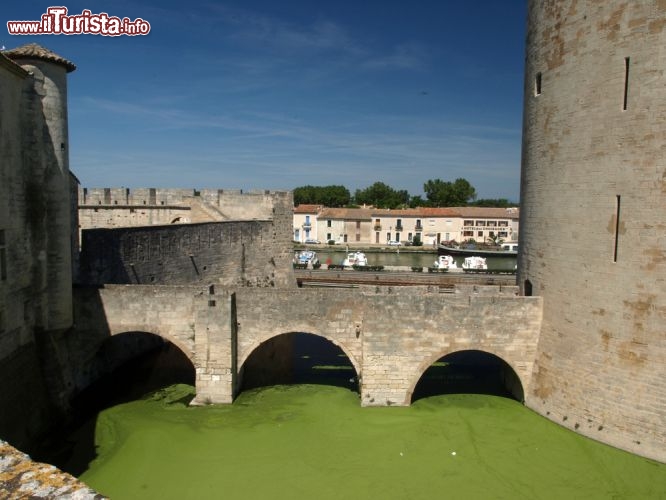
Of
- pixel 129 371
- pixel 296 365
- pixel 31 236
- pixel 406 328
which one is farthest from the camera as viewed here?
pixel 296 365

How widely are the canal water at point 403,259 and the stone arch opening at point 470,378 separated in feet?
104

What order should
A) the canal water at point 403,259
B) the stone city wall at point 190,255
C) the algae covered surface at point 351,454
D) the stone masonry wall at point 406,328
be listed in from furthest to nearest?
the canal water at point 403,259, the stone city wall at point 190,255, the stone masonry wall at point 406,328, the algae covered surface at point 351,454

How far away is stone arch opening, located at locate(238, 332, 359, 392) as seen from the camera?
45.7 feet

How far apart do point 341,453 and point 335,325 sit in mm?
2938

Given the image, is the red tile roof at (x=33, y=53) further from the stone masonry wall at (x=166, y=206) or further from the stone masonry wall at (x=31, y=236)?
the stone masonry wall at (x=166, y=206)

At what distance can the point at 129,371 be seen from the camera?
1504cm

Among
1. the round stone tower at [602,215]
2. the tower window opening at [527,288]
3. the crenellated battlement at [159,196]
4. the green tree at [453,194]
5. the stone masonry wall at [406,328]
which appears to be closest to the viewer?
the round stone tower at [602,215]

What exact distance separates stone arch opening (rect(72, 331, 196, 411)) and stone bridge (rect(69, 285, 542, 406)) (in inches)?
46.0

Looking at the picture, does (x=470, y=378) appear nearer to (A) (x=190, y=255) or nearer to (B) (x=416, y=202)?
(A) (x=190, y=255)

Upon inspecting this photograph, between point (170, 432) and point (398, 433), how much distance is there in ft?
15.6

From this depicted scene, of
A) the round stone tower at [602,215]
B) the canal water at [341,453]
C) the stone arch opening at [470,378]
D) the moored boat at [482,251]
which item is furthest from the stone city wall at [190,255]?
the moored boat at [482,251]

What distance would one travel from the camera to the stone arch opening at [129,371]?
42.4 feet

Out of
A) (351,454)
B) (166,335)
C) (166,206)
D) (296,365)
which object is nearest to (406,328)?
(351,454)

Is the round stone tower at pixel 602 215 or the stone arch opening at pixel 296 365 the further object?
the stone arch opening at pixel 296 365
